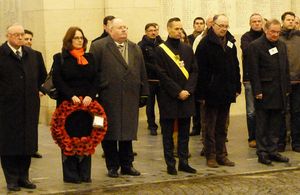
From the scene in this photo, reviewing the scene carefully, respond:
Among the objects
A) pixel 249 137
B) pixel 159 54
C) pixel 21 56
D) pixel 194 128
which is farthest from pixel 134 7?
pixel 21 56

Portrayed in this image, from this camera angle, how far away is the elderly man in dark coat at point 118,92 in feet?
28.7

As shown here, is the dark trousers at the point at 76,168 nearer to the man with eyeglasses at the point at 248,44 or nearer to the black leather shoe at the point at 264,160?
the black leather shoe at the point at 264,160

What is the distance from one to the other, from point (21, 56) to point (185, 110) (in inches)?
90.7

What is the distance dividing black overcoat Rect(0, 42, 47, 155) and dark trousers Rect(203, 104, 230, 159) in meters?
2.58

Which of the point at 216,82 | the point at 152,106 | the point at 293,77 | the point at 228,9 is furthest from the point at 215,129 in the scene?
the point at 228,9

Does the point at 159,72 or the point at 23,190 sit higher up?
the point at 159,72

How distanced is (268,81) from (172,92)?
1669mm

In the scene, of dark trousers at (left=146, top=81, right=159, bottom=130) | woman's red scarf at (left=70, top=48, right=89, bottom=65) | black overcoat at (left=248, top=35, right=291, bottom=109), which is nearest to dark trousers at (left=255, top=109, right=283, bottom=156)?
black overcoat at (left=248, top=35, right=291, bottom=109)

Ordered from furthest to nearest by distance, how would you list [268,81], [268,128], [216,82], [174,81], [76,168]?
1. [268,128]
2. [268,81]
3. [216,82]
4. [174,81]
5. [76,168]

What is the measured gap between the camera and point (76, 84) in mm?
8336

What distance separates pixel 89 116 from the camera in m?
8.45

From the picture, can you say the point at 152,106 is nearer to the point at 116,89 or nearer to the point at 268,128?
the point at 268,128

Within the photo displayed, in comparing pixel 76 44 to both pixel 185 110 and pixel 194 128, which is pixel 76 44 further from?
pixel 194 128

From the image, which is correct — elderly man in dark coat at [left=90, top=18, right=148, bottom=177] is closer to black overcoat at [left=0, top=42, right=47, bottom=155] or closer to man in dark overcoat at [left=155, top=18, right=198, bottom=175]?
man in dark overcoat at [left=155, top=18, right=198, bottom=175]
